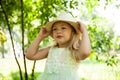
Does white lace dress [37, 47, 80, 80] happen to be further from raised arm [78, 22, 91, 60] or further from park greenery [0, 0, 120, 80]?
park greenery [0, 0, 120, 80]

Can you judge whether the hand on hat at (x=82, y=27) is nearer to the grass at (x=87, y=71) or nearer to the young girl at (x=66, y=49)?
the young girl at (x=66, y=49)

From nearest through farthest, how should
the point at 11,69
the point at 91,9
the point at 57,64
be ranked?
the point at 57,64 → the point at 91,9 → the point at 11,69

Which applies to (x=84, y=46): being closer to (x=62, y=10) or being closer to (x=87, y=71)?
(x=62, y=10)

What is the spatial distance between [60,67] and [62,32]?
244 mm

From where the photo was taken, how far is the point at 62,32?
2721mm

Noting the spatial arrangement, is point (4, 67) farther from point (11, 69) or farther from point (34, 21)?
point (34, 21)

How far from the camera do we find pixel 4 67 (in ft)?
30.2

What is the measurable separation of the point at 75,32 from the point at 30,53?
37cm

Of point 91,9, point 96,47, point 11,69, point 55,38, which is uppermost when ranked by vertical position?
point 55,38

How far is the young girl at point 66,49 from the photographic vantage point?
2678 mm

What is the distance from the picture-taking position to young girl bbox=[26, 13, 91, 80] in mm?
2678

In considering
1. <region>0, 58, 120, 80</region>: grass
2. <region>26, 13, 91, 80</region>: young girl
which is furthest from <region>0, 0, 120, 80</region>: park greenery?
<region>26, 13, 91, 80</region>: young girl

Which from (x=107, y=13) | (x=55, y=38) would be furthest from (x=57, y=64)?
(x=107, y=13)

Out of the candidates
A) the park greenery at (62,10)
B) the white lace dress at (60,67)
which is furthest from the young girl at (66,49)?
the park greenery at (62,10)
